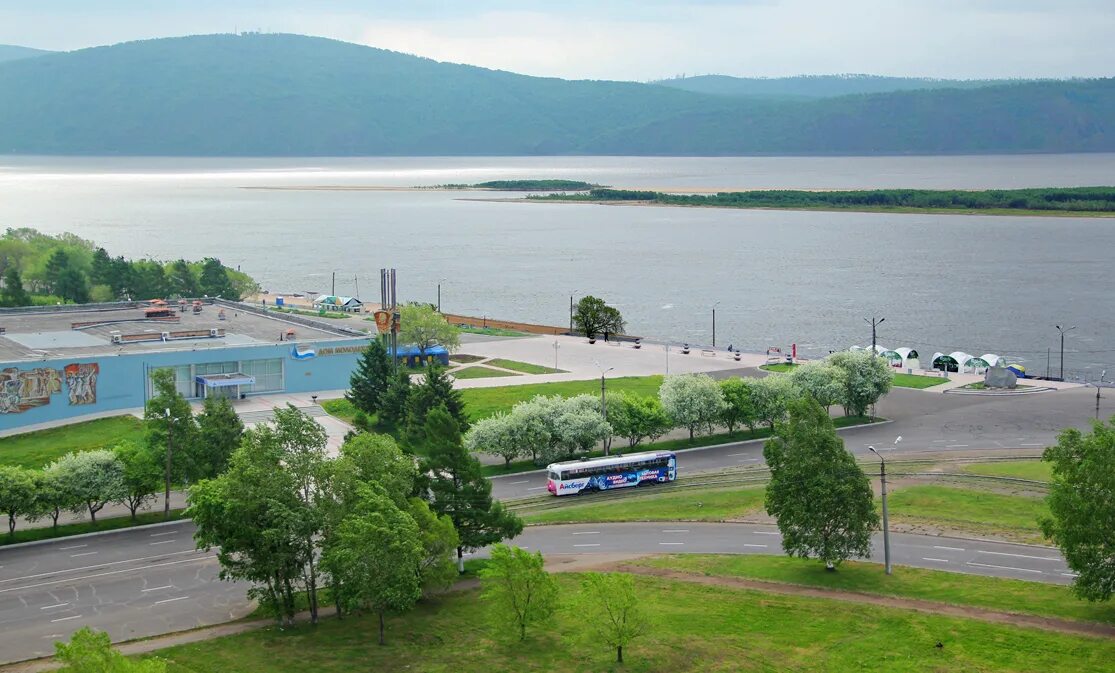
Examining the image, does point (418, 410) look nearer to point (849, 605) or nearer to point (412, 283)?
point (849, 605)

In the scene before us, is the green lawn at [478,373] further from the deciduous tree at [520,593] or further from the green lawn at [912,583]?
the deciduous tree at [520,593]

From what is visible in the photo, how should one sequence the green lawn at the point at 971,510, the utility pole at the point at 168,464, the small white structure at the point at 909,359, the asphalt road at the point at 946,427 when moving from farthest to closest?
the small white structure at the point at 909,359 < the asphalt road at the point at 946,427 < the utility pole at the point at 168,464 < the green lawn at the point at 971,510

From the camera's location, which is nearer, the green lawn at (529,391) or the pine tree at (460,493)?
the pine tree at (460,493)

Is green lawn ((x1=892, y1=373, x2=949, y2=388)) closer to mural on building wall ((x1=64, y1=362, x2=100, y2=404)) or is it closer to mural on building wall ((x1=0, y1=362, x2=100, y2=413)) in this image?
mural on building wall ((x1=64, y1=362, x2=100, y2=404))

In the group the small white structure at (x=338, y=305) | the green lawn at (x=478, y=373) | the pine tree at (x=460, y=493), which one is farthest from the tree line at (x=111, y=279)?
the pine tree at (x=460, y=493)

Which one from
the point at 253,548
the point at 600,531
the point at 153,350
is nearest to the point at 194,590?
the point at 253,548

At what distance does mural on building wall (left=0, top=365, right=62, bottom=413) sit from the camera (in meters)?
72.4

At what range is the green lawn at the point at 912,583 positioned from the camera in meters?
41.2

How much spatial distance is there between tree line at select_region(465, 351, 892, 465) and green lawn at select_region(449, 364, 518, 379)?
1777cm

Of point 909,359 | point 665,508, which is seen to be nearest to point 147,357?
point 665,508

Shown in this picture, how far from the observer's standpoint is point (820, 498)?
44750mm

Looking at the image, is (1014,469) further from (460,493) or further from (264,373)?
(264,373)

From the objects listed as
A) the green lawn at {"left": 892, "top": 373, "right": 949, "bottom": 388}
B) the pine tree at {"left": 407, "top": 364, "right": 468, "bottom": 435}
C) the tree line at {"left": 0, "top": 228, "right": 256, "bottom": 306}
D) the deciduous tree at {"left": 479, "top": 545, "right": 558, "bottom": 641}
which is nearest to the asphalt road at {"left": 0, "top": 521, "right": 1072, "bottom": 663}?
the deciduous tree at {"left": 479, "top": 545, "right": 558, "bottom": 641}

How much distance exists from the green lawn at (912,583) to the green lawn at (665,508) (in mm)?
6770
